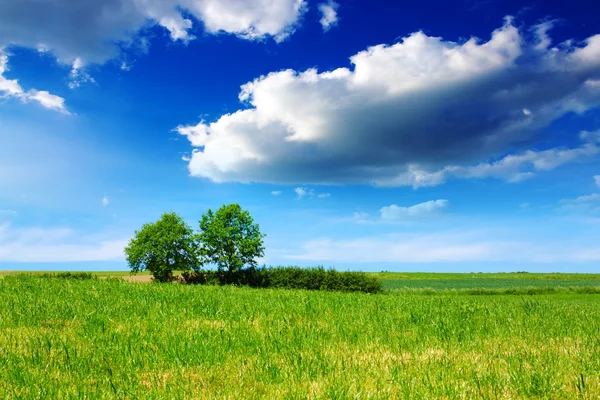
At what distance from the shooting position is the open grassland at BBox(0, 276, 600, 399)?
5035mm

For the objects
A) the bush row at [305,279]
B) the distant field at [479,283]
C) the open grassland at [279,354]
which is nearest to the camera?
the open grassland at [279,354]

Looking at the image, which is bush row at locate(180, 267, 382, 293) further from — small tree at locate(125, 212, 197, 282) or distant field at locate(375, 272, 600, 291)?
distant field at locate(375, 272, 600, 291)

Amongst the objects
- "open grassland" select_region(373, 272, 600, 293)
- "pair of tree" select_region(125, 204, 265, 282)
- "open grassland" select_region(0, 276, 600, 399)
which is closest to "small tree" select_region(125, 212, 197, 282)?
"pair of tree" select_region(125, 204, 265, 282)

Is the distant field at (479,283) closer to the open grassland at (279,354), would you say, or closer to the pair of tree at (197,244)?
the pair of tree at (197,244)

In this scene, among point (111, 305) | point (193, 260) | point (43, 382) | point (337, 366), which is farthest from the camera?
point (193, 260)

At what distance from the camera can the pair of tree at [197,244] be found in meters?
49.0

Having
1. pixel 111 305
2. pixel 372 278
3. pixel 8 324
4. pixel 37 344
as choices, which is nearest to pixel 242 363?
pixel 37 344

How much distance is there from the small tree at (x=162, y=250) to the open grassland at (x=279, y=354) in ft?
131

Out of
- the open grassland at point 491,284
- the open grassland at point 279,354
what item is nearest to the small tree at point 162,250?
the open grassland at point 491,284

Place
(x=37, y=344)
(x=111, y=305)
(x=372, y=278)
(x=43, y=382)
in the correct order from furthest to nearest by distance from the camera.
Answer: (x=372, y=278) → (x=111, y=305) → (x=37, y=344) → (x=43, y=382)

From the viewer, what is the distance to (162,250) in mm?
50625

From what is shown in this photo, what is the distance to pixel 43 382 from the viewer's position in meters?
5.20

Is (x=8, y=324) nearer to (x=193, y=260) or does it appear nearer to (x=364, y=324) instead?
(x=364, y=324)

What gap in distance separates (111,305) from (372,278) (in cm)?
3183
